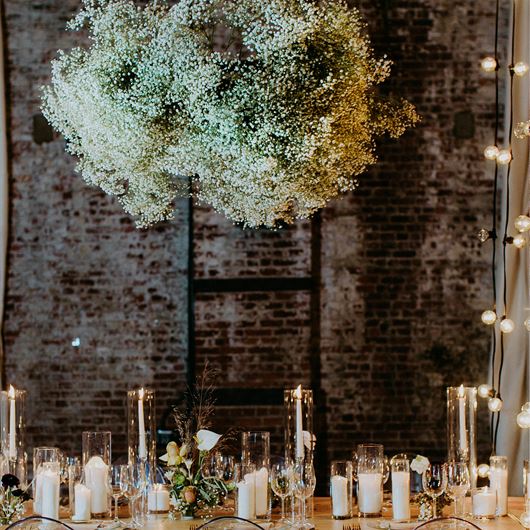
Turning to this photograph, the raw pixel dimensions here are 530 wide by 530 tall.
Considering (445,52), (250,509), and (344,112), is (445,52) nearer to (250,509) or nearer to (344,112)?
(344,112)

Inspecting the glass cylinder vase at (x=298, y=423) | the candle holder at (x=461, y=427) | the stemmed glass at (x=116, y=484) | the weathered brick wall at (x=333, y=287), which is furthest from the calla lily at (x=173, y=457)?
the weathered brick wall at (x=333, y=287)

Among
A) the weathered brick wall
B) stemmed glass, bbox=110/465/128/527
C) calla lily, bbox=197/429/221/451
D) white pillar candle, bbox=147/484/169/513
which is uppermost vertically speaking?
the weathered brick wall

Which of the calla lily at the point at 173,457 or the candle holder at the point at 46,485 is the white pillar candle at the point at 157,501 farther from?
the candle holder at the point at 46,485

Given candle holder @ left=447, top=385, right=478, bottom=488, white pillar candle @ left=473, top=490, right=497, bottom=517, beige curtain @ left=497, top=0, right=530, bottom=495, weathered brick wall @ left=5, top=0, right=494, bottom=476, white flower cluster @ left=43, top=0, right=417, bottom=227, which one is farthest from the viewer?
weathered brick wall @ left=5, top=0, right=494, bottom=476

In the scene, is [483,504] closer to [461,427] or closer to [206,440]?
[461,427]

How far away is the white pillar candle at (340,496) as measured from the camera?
3863 mm

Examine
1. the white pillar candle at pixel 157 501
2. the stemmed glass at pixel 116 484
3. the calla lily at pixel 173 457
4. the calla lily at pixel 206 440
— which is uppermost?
the calla lily at pixel 206 440

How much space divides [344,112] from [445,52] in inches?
93.6

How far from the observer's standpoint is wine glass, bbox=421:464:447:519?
12.5 ft

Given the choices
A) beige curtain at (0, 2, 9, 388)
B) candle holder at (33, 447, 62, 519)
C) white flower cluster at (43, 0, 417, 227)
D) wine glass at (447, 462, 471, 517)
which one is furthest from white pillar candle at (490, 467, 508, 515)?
beige curtain at (0, 2, 9, 388)

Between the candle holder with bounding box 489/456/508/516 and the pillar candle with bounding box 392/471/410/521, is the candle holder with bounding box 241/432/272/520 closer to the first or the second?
the pillar candle with bounding box 392/471/410/521

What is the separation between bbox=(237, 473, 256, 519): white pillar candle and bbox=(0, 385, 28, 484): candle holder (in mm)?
998

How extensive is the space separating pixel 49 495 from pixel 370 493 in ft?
4.41

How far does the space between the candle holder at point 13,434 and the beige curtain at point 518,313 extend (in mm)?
3366
